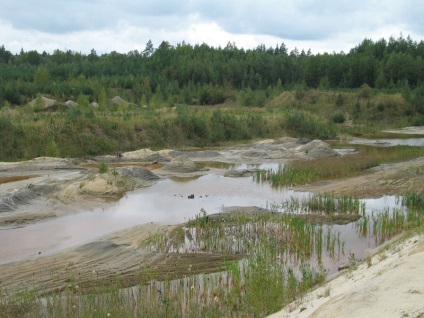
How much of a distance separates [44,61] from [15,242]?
344 ft

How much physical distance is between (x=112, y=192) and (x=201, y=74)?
69399 millimetres

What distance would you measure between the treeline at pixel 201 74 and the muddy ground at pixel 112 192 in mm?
23138

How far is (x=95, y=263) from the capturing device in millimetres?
11781

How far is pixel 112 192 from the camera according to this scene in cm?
2148

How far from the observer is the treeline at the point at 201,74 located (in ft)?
212

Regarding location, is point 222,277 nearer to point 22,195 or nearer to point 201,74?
point 22,195

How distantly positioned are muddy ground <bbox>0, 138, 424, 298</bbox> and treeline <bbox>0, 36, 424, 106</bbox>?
23138 millimetres

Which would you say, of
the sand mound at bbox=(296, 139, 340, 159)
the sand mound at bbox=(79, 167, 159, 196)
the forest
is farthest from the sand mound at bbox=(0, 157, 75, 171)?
the sand mound at bbox=(296, 139, 340, 159)

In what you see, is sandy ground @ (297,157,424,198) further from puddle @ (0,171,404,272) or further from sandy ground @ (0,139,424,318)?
puddle @ (0,171,404,272)

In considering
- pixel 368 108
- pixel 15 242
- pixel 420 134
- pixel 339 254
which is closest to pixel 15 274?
pixel 15 242

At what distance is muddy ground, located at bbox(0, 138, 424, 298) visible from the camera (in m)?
11.1

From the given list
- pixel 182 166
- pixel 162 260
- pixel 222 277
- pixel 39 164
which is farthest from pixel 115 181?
pixel 222 277

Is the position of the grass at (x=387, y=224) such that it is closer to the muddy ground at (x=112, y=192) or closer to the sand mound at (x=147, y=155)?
the muddy ground at (x=112, y=192)

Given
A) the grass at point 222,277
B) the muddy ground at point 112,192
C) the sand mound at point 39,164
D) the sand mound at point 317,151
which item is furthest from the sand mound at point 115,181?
the sand mound at point 317,151
